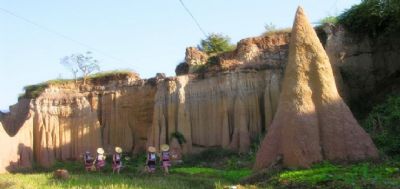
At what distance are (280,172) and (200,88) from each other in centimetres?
1566

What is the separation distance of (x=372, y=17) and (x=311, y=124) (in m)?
13.4

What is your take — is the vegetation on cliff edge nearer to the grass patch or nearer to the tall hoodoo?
the grass patch

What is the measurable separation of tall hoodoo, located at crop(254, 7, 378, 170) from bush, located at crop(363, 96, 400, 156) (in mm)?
2643

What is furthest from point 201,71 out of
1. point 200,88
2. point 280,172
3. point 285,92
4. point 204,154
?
point 280,172

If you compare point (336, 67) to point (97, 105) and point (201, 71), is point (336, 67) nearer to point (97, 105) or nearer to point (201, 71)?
point (201, 71)

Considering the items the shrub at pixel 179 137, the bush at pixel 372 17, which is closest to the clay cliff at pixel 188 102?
the shrub at pixel 179 137

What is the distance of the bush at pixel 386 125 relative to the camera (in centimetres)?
2109

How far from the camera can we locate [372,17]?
98.8 feet

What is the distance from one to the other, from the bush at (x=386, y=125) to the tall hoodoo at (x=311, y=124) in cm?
264

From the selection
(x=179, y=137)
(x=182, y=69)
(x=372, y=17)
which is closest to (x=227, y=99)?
(x=179, y=137)

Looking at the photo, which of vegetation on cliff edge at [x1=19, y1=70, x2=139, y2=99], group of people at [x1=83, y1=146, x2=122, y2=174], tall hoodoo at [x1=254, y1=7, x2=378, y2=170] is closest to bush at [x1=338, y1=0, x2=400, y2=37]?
tall hoodoo at [x1=254, y1=7, x2=378, y2=170]

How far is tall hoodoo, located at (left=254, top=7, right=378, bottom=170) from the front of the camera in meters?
18.5

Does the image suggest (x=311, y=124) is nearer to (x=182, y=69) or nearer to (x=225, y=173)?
(x=225, y=173)

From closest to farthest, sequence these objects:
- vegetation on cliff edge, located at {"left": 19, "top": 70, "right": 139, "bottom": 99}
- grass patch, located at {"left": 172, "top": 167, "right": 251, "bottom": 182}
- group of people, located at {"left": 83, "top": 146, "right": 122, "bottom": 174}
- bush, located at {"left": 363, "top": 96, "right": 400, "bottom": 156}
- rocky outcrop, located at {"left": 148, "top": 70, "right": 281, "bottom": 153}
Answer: grass patch, located at {"left": 172, "top": 167, "right": 251, "bottom": 182}, bush, located at {"left": 363, "top": 96, "right": 400, "bottom": 156}, group of people, located at {"left": 83, "top": 146, "right": 122, "bottom": 174}, rocky outcrop, located at {"left": 148, "top": 70, "right": 281, "bottom": 153}, vegetation on cliff edge, located at {"left": 19, "top": 70, "right": 139, "bottom": 99}
